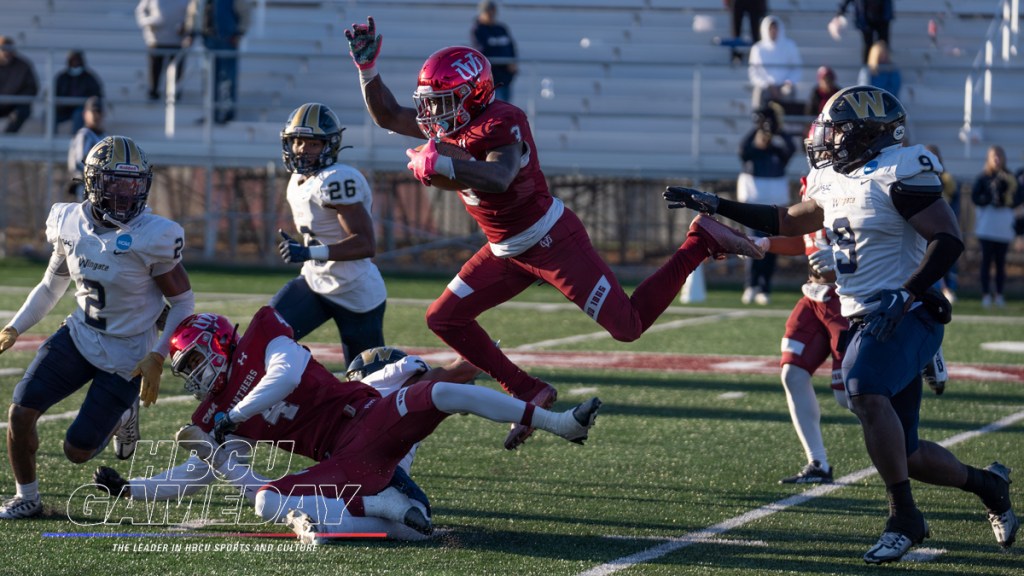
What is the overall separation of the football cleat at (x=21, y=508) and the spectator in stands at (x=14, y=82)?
45.8 ft

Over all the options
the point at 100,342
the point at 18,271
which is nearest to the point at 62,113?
the point at 18,271

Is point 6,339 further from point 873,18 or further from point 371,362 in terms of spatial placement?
point 873,18

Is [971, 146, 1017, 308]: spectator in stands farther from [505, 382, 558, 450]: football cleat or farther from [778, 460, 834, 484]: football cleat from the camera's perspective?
[505, 382, 558, 450]: football cleat

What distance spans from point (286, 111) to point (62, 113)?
9.54 feet

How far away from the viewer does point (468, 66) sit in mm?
5988

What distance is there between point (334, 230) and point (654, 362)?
4.19m

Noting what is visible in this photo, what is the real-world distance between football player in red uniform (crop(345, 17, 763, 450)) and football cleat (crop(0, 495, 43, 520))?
1788mm

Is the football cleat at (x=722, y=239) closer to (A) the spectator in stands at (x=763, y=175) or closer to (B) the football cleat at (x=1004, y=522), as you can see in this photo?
(B) the football cleat at (x=1004, y=522)

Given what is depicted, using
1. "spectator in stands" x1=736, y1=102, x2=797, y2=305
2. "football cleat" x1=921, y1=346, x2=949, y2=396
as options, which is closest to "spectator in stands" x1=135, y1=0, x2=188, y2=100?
"spectator in stands" x1=736, y1=102, x2=797, y2=305

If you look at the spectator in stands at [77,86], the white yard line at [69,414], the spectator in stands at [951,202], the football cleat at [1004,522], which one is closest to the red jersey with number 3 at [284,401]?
the football cleat at [1004,522]

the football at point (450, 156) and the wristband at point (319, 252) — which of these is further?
the wristband at point (319, 252)

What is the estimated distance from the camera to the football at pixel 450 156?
18.3 feet

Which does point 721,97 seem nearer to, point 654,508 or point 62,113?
point 62,113

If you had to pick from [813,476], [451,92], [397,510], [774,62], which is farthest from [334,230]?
[774,62]
